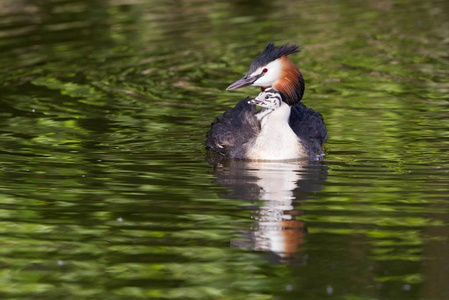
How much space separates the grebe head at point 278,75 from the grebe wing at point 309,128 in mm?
345

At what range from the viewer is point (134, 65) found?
16172 mm

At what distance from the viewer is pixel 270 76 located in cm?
1127

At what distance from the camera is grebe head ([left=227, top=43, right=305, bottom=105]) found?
37.0 feet

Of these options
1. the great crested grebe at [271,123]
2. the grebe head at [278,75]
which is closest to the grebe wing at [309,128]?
the great crested grebe at [271,123]

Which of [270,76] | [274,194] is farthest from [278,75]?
[274,194]

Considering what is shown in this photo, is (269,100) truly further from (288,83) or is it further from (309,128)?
(309,128)

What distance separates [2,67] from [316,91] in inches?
194

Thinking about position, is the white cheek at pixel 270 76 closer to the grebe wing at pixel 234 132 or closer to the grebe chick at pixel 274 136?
the grebe chick at pixel 274 136

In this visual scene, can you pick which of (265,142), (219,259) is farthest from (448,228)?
(265,142)

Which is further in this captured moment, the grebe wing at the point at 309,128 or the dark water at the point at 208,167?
the grebe wing at the point at 309,128

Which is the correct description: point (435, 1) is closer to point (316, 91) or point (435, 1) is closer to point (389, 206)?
point (316, 91)

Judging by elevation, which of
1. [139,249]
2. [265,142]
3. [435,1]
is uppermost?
[139,249]

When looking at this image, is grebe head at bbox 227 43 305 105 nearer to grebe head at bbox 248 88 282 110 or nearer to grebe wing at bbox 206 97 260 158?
grebe head at bbox 248 88 282 110

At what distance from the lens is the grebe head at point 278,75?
11.3m
